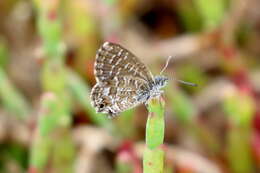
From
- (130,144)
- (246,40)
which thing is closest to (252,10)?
(246,40)

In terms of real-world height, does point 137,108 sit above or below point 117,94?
below

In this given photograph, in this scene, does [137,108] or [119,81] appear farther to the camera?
[137,108]

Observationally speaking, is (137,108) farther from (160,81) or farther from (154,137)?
(154,137)

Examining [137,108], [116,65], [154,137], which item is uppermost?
[116,65]

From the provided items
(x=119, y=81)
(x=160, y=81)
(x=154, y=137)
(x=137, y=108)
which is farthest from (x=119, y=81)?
(x=137, y=108)

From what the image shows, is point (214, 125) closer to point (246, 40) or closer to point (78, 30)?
point (246, 40)

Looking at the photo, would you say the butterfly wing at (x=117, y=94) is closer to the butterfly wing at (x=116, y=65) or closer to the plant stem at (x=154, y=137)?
the butterfly wing at (x=116, y=65)

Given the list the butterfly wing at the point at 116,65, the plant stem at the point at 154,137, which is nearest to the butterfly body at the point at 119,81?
the butterfly wing at the point at 116,65

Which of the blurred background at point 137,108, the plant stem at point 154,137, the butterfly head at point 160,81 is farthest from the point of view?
the blurred background at point 137,108
